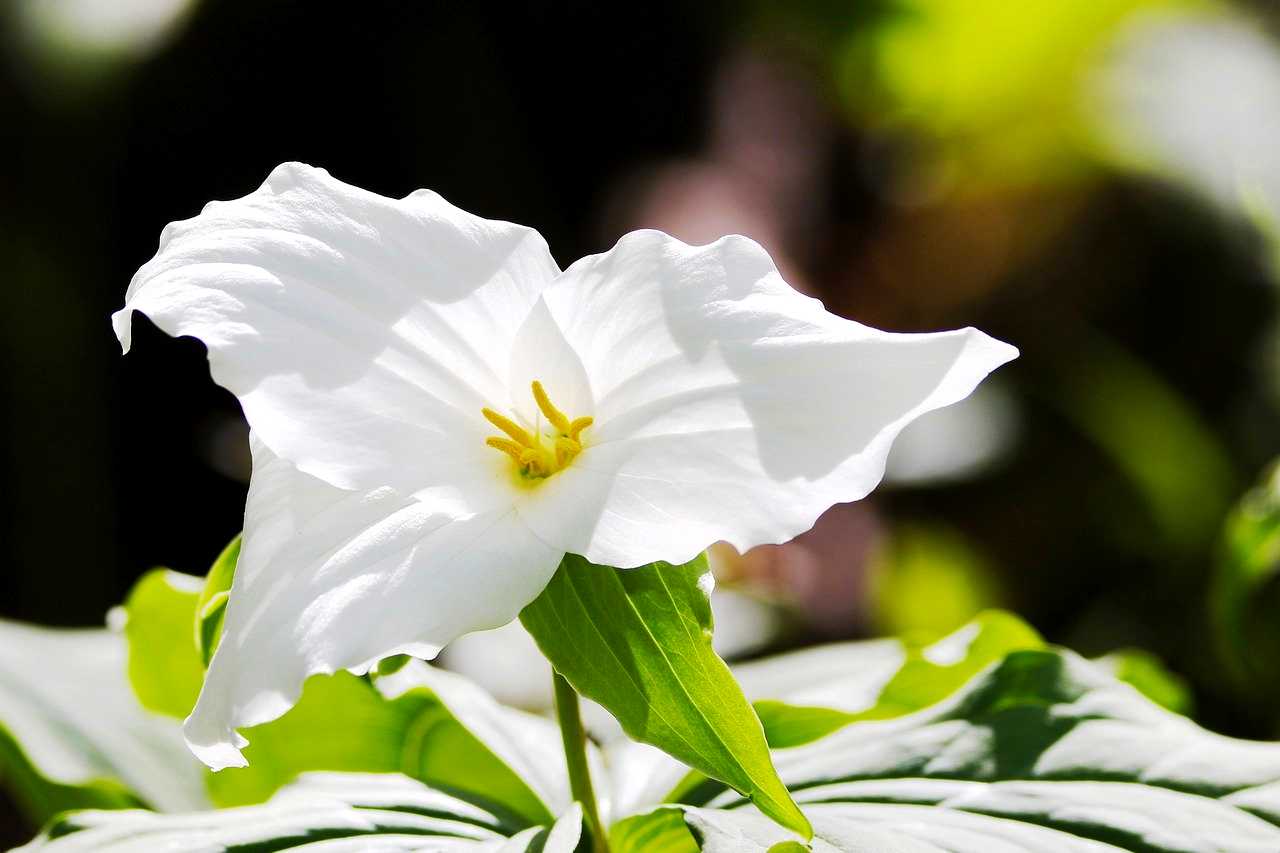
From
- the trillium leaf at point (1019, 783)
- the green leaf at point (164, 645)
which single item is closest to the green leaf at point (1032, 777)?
the trillium leaf at point (1019, 783)

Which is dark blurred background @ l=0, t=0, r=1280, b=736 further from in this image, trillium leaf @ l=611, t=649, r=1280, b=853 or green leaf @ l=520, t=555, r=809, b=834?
green leaf @ l=520, t=555, r=809, b=834

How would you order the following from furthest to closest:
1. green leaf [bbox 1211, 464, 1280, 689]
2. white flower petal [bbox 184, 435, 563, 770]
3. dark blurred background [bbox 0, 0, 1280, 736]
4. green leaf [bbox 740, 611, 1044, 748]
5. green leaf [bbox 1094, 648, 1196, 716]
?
1. dark blurred background [bbox 0, 0, 1280, 736]
2. green leaf [bbox 1211, 464, 1280, 689]
3. green leaf [bbox 1094, 648, 1196, 716]
4. green leaf [bbox 740, 611, 1044, 748]
5. white flower petal [bbox 184, 435, 563, 770]

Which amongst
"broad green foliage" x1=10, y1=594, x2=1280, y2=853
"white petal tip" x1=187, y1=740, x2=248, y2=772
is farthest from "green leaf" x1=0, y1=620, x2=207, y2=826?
"white petal tip" x1=187, y1=740, x2=248, y2=772

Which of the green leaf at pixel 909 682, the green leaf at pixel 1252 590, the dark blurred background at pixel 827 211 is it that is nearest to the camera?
the green leaf at pixel 909 682

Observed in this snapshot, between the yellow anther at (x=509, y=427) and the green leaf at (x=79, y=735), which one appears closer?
the yellow anther at (x=509, y=427)

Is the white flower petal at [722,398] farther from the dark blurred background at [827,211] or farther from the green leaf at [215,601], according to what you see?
the dark blurred background at [827,211]

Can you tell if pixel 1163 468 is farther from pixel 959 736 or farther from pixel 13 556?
pixel 13 556

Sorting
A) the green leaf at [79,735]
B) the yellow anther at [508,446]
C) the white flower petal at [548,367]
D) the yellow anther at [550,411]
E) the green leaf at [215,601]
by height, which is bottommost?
the green leaf at [79,735]
